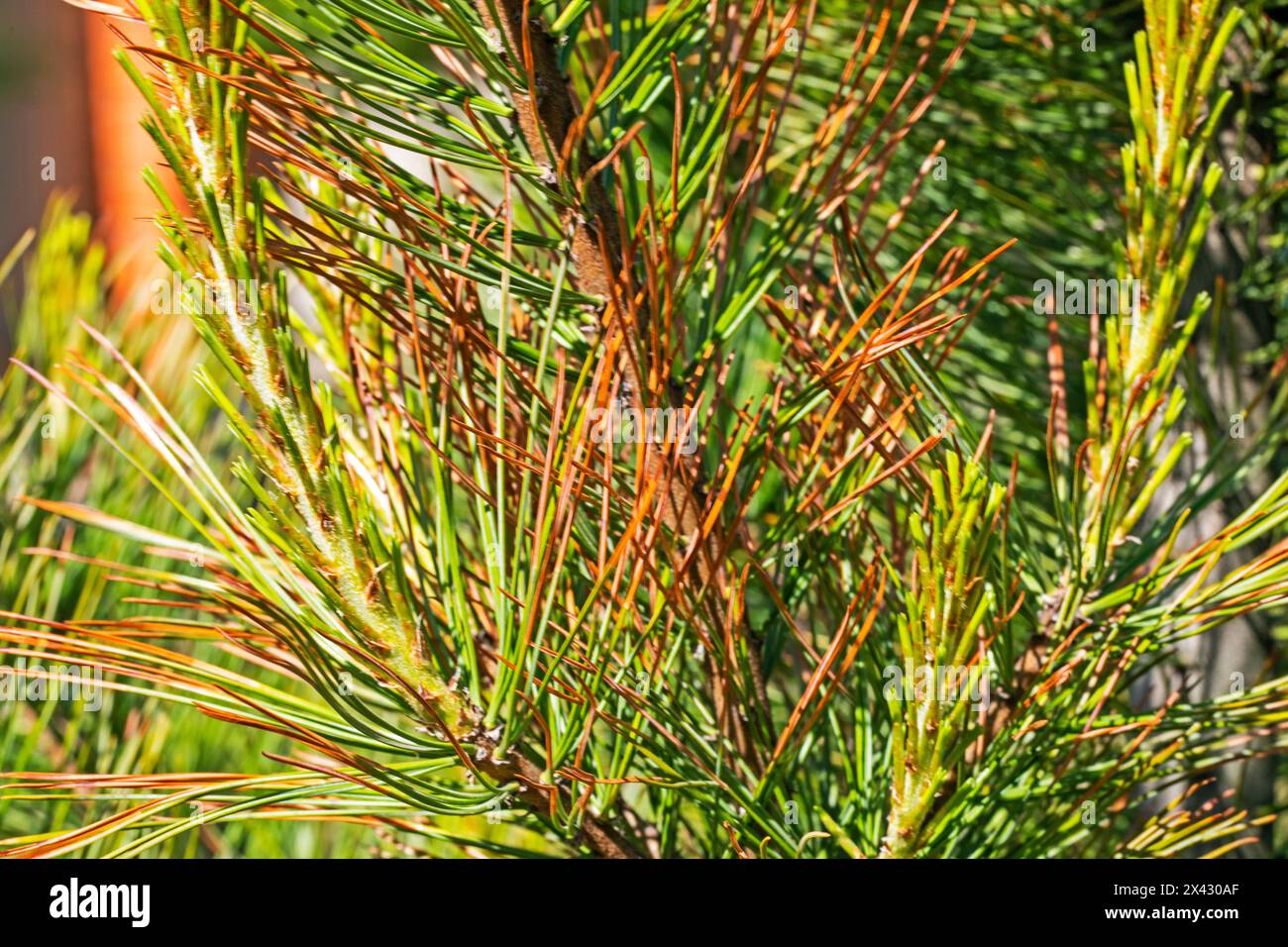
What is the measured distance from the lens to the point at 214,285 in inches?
9.2
